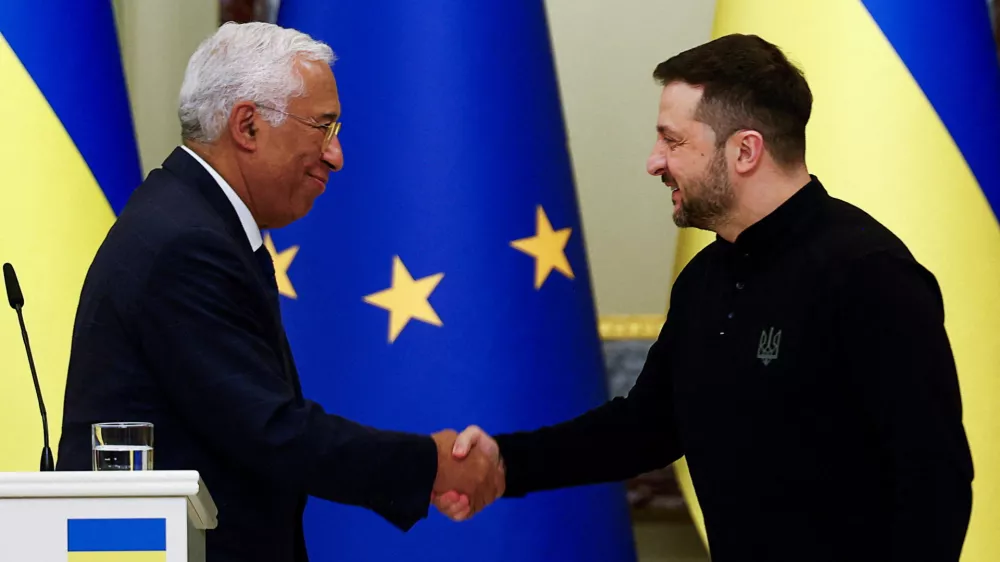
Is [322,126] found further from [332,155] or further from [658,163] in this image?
[658,163]

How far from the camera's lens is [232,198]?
180cm

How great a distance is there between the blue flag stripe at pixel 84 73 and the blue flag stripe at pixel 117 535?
5.00 feet

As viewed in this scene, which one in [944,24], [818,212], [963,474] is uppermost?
[944,24]

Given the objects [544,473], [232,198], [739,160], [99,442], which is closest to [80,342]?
[232,198]

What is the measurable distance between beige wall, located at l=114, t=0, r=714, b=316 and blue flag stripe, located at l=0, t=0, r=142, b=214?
2.03 ft

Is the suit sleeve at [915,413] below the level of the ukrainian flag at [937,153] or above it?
below

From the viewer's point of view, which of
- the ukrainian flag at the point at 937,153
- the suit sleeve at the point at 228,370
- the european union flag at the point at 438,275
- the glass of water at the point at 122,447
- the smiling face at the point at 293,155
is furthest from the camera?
the european union flag at the point at 438,275

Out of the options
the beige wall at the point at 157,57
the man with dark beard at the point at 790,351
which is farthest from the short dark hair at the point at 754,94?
the beige wall at the point at 157,57

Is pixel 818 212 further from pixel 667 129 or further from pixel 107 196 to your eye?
pixel 107 196

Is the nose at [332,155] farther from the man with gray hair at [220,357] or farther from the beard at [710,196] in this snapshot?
the beard at [710,196]

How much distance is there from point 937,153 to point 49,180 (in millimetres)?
1634

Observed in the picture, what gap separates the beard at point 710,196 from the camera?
5.79 ft

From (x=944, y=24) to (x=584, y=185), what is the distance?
1085 millimetres

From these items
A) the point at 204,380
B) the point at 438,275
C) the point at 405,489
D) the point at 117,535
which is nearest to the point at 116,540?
the point at 117,535
